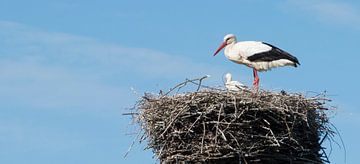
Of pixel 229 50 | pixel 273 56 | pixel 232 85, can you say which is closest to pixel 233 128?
pixel 232 85

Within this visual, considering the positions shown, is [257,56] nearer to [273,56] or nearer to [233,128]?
[273,56]

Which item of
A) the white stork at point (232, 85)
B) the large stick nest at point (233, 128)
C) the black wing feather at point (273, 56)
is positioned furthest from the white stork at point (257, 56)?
the large stick nest at point (233, 128)

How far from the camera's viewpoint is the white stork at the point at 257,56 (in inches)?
497

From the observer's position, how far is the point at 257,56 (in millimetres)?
12773

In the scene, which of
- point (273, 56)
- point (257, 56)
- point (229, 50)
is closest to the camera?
point (273, 56)

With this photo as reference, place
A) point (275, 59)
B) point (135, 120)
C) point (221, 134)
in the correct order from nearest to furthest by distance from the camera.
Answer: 1. point (221, 134)
2. point (135, 120)
3. point (275, 59)

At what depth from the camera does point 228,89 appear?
34.4 ft

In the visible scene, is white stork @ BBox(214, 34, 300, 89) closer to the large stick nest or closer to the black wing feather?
the black wing feather

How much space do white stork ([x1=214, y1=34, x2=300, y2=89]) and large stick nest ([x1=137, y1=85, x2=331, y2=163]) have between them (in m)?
2.21

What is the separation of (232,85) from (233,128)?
62.1 inches

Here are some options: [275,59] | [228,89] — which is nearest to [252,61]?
[275,59]

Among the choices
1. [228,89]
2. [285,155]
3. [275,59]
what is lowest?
[285,155]

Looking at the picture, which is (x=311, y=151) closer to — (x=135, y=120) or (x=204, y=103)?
(x=204, y=103)

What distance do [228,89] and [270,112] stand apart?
59 cm
